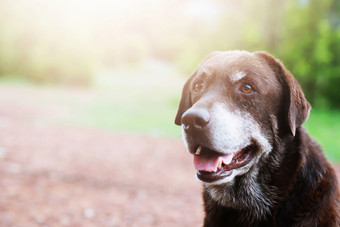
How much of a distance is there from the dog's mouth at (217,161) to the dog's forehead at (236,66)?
1.92 ft

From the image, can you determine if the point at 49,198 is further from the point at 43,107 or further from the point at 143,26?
the point at 143,26

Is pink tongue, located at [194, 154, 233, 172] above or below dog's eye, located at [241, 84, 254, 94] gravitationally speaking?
below

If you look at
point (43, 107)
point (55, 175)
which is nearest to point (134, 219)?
point (55, 175)

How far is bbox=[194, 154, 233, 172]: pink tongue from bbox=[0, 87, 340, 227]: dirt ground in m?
2.39

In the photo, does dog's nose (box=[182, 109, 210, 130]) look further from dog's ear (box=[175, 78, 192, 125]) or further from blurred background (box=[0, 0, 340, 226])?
blurred background (box=[0, 0, 340, 226])

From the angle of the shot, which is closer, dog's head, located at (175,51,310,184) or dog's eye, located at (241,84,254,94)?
dog's head, located at (175,51,310,184)

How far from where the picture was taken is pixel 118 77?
A: 33.5 meters

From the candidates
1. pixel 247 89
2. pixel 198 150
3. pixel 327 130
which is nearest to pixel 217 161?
pixel 198 150

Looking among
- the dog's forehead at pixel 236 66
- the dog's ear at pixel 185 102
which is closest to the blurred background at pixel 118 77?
the dog's ear at pixel 185 102

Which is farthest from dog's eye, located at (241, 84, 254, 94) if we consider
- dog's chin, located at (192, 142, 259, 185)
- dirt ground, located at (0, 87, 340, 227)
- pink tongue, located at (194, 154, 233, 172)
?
dirt ground, located at (0, 87, 340, 227)

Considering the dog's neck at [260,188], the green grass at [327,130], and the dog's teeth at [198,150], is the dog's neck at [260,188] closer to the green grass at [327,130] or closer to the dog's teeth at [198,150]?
the dog's teeth at [198,150]

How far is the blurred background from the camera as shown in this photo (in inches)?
A: 344

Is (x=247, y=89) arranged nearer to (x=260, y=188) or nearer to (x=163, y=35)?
(x=260, y=188)

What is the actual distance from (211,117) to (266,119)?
55cm
